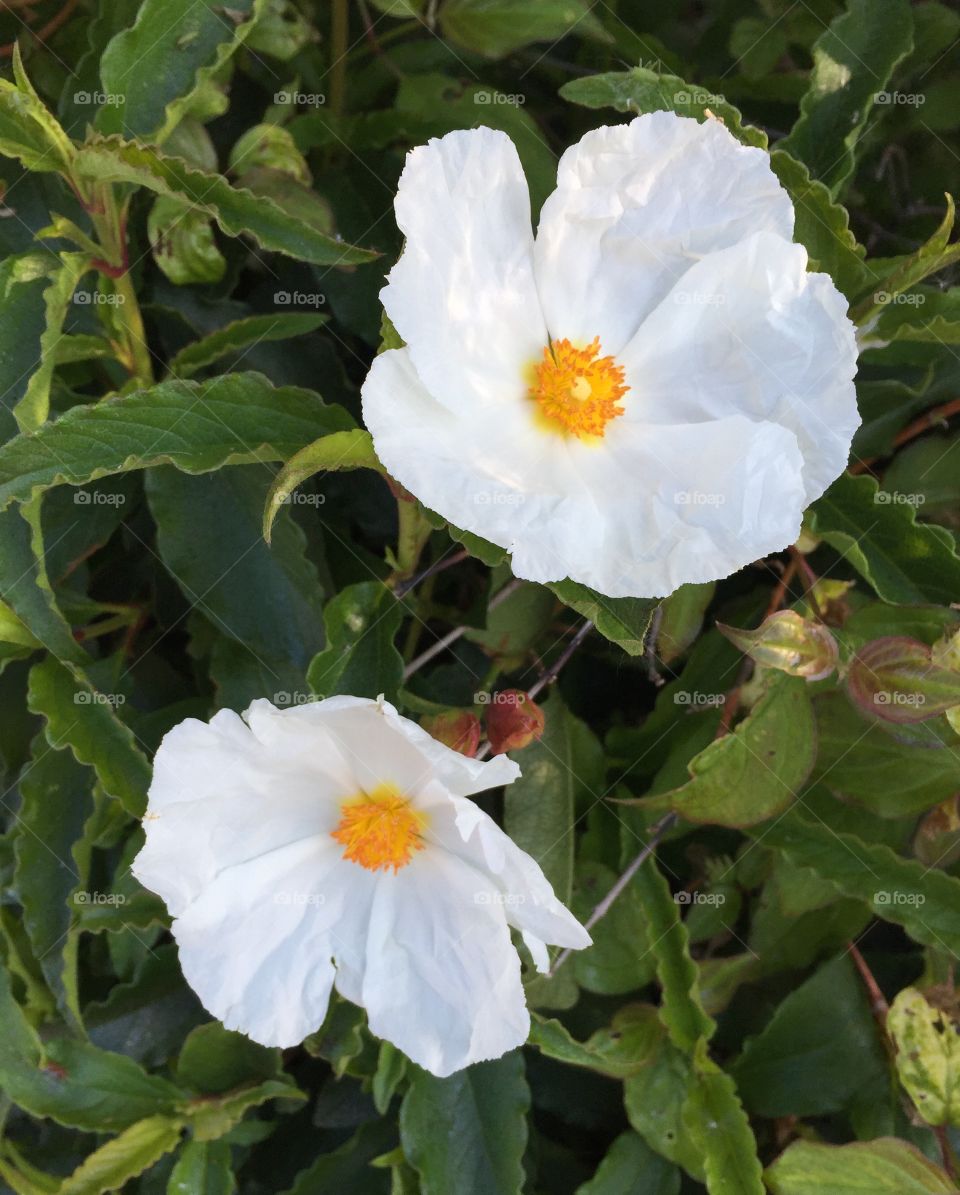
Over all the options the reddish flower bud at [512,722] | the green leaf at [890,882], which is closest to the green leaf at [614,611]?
the reddish flower bud at [512,722]

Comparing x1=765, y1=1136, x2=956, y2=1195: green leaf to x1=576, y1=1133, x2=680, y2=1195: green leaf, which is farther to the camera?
x1=576, y1=1133, x2=680, y2=1195: green leaf

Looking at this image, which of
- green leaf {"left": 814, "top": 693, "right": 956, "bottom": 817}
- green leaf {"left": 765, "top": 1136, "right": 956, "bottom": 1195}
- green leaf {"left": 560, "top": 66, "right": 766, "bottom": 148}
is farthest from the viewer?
green leaf {"left": 814, "top": 693, "right": 956, "bottom": 817}

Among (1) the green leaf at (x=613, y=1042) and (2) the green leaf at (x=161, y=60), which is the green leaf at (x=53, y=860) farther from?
(2) the green leaf at (x=161, y=60)

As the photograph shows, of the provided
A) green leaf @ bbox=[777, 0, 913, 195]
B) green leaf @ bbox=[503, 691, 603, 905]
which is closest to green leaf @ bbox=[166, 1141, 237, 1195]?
green leaf @ bbox=[503, 691, 603, 905]

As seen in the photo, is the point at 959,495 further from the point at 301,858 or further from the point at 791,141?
the point at 301,858

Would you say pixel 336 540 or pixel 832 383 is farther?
pixel 336 540

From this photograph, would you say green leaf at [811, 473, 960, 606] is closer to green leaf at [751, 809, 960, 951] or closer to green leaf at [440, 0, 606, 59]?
green leaf at [751, 809, 960, 951]

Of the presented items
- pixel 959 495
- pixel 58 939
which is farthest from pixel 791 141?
pixel 58 939
